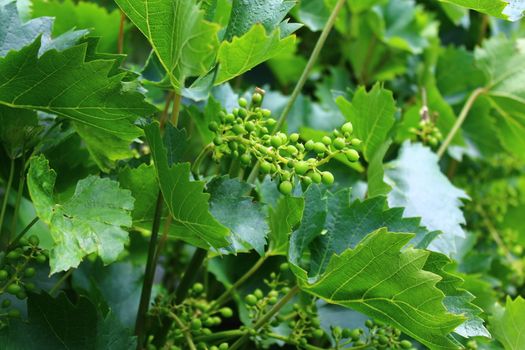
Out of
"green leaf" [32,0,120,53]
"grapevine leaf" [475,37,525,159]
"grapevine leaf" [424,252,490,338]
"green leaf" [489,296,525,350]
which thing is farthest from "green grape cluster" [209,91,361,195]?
"grapevine leaf" [475,37,525,159]

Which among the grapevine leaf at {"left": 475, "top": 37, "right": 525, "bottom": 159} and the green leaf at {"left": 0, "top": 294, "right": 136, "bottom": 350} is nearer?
the green leaf at {"left": 0, "top": 294, "right": 136, "bottom": 350}

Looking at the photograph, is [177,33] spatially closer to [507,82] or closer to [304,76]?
[304,76]

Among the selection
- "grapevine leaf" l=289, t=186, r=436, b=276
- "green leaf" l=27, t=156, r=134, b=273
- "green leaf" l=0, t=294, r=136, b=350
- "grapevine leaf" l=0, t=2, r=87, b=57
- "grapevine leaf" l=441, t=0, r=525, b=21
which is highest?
"grapevine leaf" l=441, t=0, r=525, b=21

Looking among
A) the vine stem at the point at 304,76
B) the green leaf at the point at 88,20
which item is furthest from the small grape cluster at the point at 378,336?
the green leaf at the point at 88,20

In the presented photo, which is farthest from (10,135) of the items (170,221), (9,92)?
(170,221)

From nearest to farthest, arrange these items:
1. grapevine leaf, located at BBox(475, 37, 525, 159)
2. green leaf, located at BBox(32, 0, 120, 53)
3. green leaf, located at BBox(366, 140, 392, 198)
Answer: green leaf, located at BBox(366, 140, 392, 198)
green leaf, located at BBox(32, 0, 120, 53)
grapevine leaf, located at BBox(475, 37, 525, 159)

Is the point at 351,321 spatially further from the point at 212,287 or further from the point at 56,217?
the point at 56,217

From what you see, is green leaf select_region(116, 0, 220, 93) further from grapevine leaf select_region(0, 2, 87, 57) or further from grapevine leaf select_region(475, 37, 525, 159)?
grapevine leaf select_region(475, 37, 525, 159)
